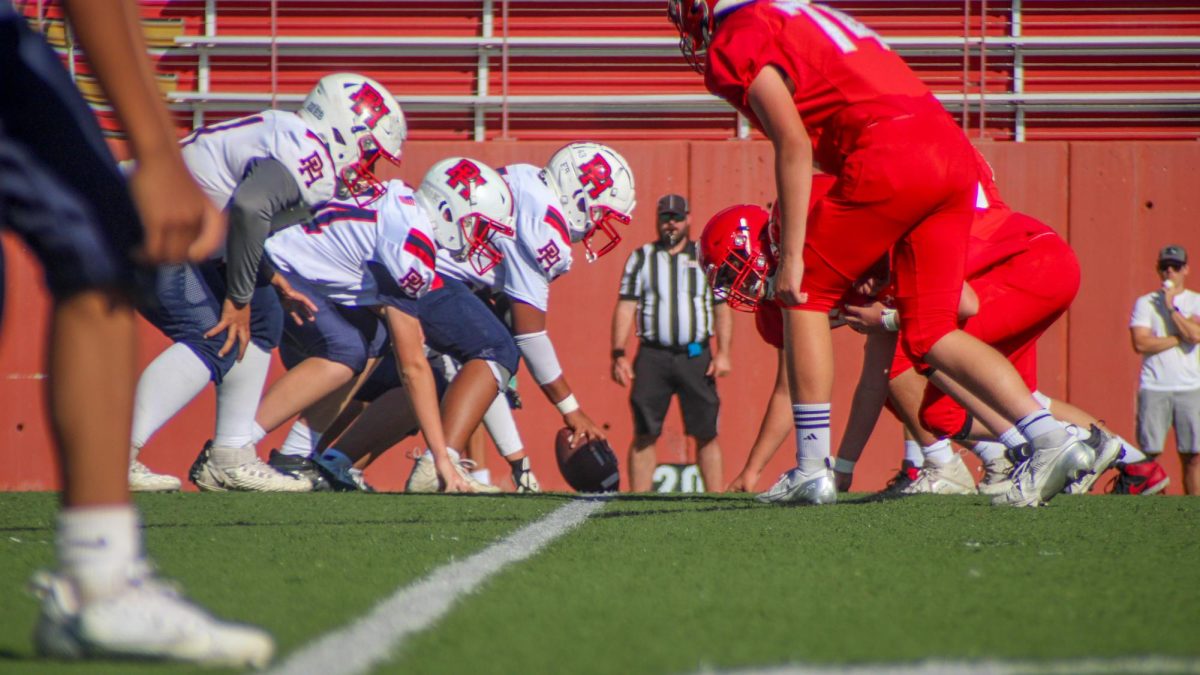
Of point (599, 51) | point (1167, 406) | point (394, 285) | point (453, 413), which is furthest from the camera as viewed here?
point (599, 51)

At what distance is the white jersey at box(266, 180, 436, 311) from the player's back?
2386 millimetres

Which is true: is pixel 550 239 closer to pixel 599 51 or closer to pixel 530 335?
pixel 530 335

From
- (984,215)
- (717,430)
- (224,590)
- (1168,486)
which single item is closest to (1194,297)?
(1168,486)

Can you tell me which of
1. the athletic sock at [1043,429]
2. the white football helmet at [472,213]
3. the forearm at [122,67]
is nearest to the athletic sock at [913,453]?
the white football helmet at [472,213]

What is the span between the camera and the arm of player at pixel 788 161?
4160 millimetres

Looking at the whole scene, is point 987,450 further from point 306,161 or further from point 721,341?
point 306,161

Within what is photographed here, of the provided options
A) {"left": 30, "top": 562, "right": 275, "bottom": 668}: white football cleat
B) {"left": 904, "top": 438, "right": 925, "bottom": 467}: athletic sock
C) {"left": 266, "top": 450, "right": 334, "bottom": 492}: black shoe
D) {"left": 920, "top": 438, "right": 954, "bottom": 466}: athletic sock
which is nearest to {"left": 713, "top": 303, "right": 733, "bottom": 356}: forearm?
{"left": 904, "top": 438, "right": 925, "bottom": 467}: athletic sock

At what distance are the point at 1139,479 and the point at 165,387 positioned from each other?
4999 millimetres

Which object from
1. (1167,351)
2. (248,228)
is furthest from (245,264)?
(1167,351)

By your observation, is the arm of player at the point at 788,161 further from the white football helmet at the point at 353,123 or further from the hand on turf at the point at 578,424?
the hand on turf at the point at 578,424

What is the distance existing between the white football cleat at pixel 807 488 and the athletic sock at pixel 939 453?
5.65 ft

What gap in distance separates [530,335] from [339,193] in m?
1.20

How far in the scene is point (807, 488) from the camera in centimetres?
465

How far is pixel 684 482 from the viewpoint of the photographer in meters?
9.36
